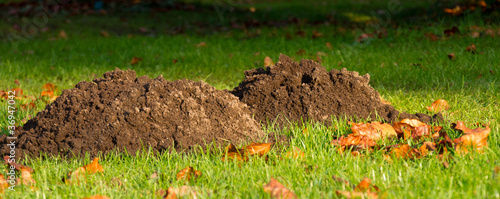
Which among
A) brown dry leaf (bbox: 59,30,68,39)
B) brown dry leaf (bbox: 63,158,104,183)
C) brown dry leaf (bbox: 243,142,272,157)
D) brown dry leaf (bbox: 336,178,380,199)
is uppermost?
brown dry leaf (bbox: 59,30,68,39)

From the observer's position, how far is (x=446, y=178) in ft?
7.11

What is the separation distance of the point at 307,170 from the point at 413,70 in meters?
2.87

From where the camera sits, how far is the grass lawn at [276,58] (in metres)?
2.27

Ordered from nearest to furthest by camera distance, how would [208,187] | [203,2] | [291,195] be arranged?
[291,195] → [208,187] → [203,2]

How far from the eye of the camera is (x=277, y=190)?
2.16m

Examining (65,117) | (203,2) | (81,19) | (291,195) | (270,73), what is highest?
(203,2)

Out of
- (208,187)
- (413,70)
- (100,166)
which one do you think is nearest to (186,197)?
(208,187)

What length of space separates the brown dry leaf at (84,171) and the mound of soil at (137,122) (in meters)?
0.18

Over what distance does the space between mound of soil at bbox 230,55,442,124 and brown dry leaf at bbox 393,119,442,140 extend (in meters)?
0.16

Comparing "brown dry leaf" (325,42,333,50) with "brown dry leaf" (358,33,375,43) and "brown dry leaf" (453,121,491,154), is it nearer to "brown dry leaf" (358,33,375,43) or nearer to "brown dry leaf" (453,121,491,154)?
"brown dry leaf" (358,33,375,43)

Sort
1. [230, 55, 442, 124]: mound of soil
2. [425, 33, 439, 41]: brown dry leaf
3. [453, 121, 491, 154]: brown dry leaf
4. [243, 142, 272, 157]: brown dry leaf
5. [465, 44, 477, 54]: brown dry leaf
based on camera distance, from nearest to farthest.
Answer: [453, 121, 491, 154]: brown dry leaf
[243, 142, 272, 157]: brown dry leaf
[230, 55, 442, 124]: mound of soil
[465, 44, 477, 54]: brown dry leaf
[425, 33, 439, 41]: brown dry leaf

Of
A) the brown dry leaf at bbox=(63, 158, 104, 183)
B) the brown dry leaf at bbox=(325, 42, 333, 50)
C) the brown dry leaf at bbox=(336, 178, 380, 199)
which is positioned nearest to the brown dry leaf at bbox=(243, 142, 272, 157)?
the brown dry leaf at bbox=(336, 178, 380, 199)

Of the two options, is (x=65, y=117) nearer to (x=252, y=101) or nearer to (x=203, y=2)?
(x=252, y=101)

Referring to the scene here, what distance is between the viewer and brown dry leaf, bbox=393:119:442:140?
2790 mm
